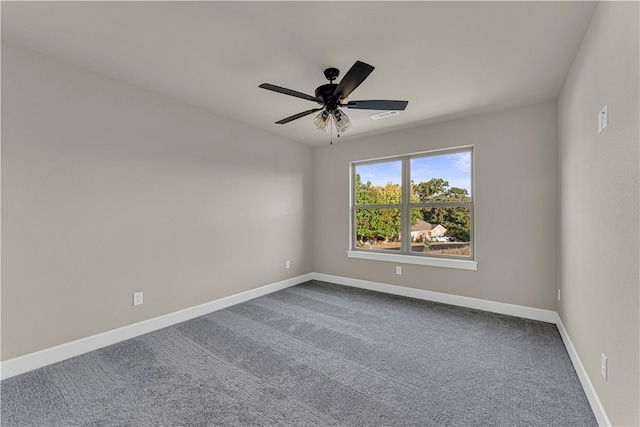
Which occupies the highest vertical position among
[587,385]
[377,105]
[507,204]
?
[377,105]

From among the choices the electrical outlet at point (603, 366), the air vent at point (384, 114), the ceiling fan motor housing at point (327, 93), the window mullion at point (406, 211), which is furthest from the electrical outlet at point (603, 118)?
the window mullion at point (406, 211)

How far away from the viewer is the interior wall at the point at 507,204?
3271mm

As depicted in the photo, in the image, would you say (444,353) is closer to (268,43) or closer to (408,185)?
(408,185)

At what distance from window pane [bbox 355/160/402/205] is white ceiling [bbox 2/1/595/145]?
1559 millimetres

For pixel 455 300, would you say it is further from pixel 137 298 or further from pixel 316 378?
pixel 137 298

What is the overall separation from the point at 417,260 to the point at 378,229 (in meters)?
0.85

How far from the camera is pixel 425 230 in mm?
4238

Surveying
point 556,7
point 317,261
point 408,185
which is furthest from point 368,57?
point 317,261

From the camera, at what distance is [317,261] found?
17.5ft

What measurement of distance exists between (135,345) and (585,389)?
3.62m

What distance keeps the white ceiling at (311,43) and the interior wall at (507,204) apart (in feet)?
1.57

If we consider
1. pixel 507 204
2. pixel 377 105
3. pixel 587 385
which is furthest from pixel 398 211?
pixel 587 385

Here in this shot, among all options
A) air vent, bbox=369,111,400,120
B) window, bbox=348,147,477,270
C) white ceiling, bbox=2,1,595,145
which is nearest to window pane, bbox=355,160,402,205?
window, bbox=348,147,477,270

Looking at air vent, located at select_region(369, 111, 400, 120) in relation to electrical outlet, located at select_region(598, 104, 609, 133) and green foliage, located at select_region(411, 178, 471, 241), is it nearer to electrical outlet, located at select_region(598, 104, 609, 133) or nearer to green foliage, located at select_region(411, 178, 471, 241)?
green foliage, located at select_region(411, 178, 471, 241)
